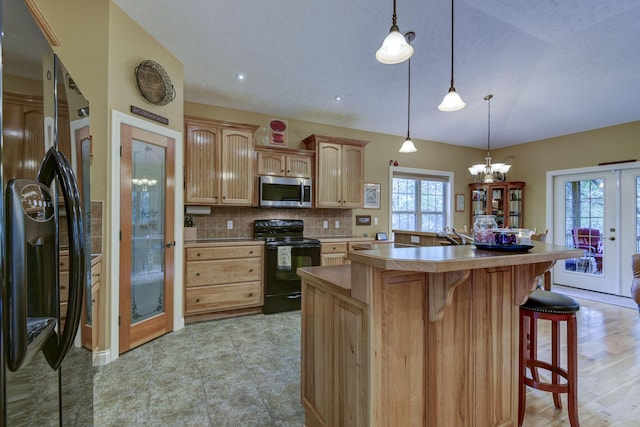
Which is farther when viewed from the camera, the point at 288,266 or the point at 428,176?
the point at 428,176

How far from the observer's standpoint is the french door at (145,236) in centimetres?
257

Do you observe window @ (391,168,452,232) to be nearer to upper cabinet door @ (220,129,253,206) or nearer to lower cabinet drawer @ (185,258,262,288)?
upper cabinet door @ (220,129,253,206)

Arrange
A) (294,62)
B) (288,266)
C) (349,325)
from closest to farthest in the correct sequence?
(349,325) < (294,62) < (288,266)

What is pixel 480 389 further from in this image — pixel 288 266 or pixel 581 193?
pixel 581 193

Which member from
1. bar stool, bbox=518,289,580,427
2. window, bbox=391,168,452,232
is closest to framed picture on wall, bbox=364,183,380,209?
window, bbox=391,168,452,232

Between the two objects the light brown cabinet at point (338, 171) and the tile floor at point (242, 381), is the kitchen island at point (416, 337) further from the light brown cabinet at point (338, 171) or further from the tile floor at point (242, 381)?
the light brown cabinet at point (338, 171)

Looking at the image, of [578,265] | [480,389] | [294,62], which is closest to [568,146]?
[578,265]

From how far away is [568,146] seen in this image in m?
5.09

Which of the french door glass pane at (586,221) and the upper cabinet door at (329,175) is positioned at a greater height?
the upper cabinet door at (329,175)

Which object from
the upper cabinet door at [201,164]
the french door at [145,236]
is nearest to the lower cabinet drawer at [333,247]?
the upper cabinet door at [201,164]

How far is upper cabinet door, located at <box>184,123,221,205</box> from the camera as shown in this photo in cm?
349

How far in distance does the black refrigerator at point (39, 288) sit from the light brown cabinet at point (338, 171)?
138 inches

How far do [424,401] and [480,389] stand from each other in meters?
0.36

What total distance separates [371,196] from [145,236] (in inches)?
139
